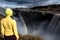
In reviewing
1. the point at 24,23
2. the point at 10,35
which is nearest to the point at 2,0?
the point at 24,23

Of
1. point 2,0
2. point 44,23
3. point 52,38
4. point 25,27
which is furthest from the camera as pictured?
point 2,0

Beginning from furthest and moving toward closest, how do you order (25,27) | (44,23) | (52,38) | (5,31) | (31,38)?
(25,27) → (44,23) → (52,38) → (31,38) → (5,31)

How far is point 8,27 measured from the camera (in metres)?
10.4

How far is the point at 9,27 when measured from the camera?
34.1 feet

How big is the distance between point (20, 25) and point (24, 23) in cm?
44

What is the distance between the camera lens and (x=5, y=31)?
1046cm

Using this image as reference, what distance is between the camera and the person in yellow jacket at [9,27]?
33.7 feet

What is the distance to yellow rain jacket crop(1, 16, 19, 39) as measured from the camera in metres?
10.3

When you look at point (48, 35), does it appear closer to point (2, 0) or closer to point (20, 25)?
point (20, 25)

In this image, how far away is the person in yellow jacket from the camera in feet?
33.7

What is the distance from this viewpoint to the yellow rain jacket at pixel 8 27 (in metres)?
10.3

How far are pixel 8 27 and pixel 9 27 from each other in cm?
4

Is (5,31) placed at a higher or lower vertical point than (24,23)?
lower

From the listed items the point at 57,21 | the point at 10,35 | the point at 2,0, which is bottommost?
the point at 10,35
